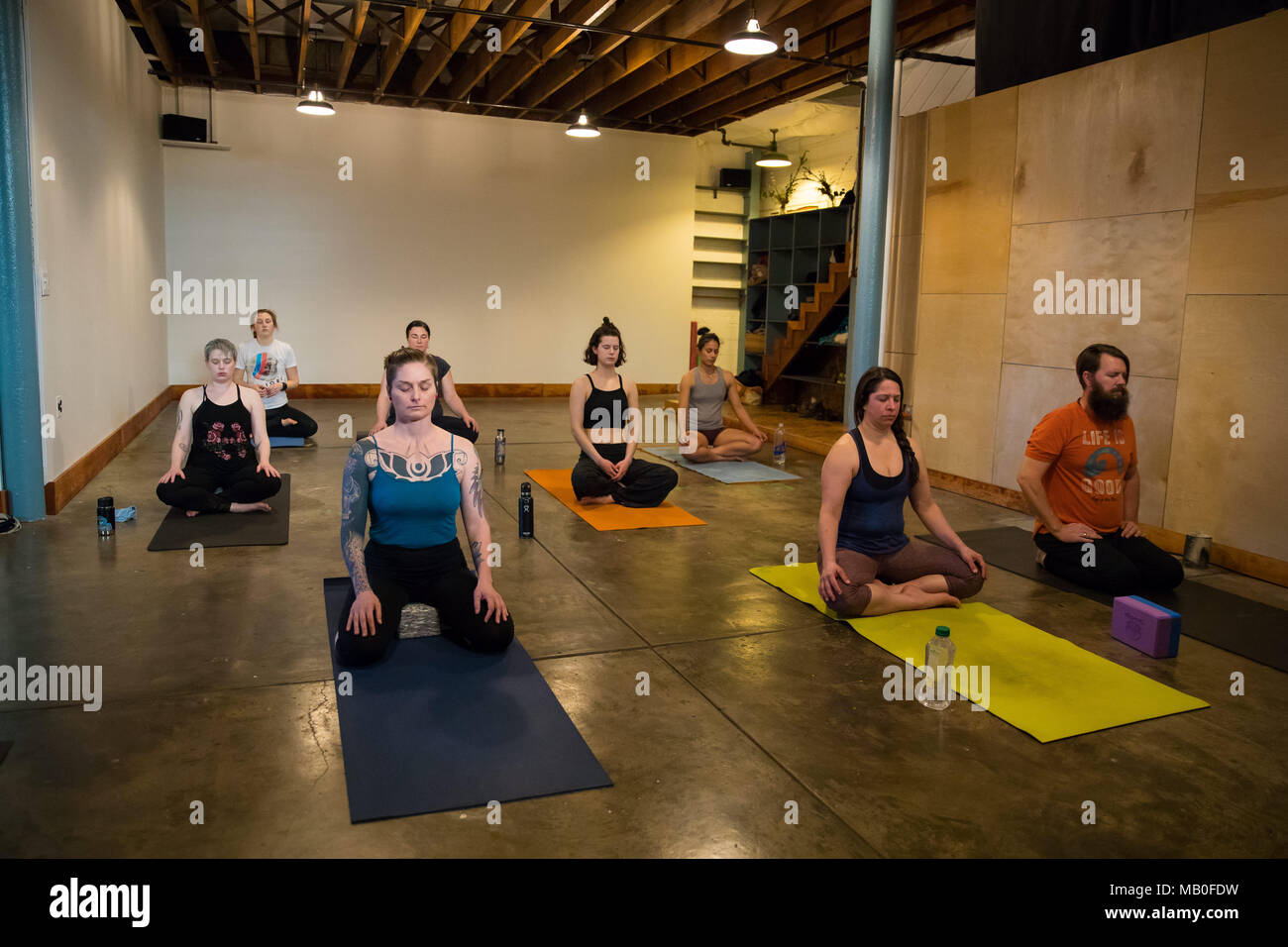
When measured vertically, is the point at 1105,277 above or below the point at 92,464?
above

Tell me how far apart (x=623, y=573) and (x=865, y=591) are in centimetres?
118

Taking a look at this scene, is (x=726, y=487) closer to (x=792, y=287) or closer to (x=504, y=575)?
(x=504, y=575)

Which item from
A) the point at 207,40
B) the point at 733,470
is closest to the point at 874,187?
the point at 733,470

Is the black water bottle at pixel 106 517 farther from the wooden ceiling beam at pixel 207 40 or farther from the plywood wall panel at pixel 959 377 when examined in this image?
the plywood wall panel at pixel 959 377

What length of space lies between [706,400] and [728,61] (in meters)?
3.91

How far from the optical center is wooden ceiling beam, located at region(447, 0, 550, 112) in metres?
7.69

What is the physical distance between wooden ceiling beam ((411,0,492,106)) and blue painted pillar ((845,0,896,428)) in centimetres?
332

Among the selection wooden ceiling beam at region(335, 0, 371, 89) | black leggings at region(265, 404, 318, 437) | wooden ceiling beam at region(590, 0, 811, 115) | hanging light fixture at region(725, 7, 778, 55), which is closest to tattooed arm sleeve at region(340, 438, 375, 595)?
hanging light fixture at region(725, 7, 778, 55)

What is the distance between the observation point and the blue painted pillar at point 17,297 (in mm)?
4738

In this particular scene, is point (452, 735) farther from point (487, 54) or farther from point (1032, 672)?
point (487, 54)

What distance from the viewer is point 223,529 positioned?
5035mm
